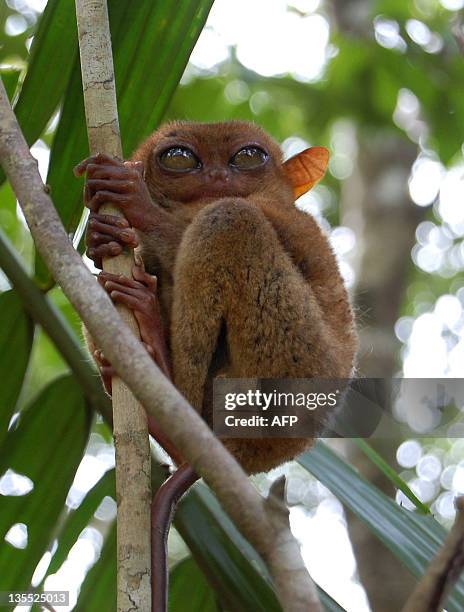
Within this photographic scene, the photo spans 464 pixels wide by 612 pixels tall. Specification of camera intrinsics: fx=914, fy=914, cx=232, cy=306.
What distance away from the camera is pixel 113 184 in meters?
2.46

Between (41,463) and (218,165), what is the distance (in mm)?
1218

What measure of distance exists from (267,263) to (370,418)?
0.78 metres

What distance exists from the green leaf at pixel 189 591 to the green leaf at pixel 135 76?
1023 millimetres

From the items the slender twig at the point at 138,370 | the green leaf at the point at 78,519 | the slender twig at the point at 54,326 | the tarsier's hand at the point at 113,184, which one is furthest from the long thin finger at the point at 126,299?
the green leaf at the point at 78,519

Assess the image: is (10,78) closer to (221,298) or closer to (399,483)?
(221,298)

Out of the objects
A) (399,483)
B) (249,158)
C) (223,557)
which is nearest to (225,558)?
(223,557)

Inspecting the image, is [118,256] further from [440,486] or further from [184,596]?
[440,486]

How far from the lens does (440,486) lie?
41.3 feet

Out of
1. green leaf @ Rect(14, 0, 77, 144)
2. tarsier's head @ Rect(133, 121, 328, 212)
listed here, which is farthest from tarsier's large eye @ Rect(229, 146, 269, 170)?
green leaf @ Rect(14, 0, 77, 144)

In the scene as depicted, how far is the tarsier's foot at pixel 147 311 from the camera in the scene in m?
2.50

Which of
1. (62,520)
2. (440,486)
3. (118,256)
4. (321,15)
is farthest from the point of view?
(440,486)

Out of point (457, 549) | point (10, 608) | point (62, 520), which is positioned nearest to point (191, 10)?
point (62, 520)

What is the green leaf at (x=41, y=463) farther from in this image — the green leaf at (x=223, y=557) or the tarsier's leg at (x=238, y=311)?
the tarsier's leg at (x=238, y=311)

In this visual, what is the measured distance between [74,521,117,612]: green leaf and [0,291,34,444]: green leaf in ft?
1.62
